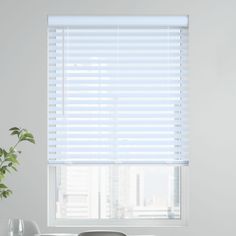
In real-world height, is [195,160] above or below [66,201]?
above

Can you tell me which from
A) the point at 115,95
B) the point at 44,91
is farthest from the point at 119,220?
the point at 44,91

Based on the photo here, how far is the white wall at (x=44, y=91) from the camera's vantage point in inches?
179

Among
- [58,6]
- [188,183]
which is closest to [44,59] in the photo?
[58,6]

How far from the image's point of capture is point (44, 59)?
4555mm

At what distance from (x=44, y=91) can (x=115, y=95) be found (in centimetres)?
61

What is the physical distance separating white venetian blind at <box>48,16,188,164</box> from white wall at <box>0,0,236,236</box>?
12 cm

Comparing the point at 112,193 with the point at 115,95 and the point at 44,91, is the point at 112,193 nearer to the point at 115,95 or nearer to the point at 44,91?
the point at 115,95

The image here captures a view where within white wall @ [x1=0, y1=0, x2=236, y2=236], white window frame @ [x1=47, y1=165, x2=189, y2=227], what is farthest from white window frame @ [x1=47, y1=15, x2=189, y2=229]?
white wall @ [x1=0, y1=0, x2=236, y2=236]

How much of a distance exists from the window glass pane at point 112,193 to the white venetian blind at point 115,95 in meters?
0.17

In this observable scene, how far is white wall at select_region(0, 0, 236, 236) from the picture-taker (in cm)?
455

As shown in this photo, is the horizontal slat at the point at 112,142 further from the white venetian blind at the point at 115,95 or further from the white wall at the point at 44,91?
the white wall at the point at 44,91

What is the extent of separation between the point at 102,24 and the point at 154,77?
0.65 meters

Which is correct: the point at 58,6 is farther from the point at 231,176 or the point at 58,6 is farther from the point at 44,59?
the point at 231,176

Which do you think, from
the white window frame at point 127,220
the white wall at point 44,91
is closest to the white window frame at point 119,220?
the white window frame at point 127,220
